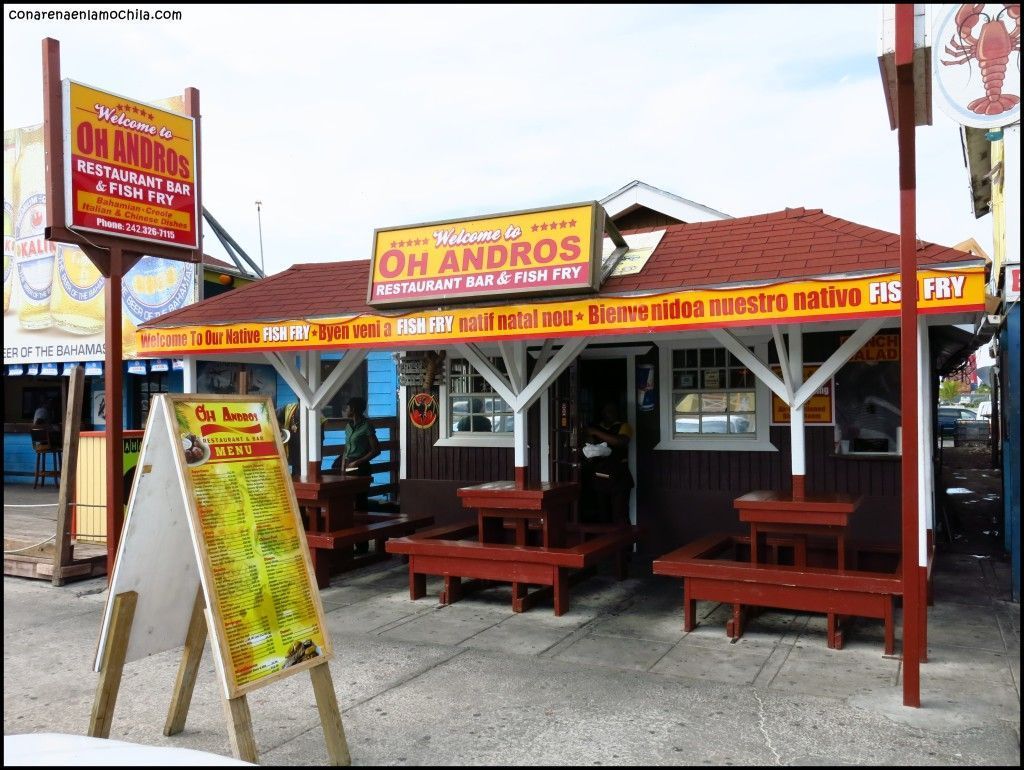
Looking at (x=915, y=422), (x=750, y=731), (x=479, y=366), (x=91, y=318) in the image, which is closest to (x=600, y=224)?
(x=479, y=366)

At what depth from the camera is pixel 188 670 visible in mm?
4582

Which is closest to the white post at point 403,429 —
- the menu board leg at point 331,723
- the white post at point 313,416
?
the white post at point 313,416

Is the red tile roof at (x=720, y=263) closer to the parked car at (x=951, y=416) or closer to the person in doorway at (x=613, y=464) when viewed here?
the person in doorway at (x=613, y=464)

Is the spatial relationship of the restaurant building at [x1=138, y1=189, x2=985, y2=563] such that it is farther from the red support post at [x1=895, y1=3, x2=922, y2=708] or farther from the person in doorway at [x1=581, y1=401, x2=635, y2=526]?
the red support post at [x1=895, y1=3, x2=922, y2=708]

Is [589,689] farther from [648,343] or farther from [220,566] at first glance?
[648,343]

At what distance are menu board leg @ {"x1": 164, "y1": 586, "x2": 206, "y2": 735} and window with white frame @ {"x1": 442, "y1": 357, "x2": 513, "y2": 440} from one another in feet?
19.3

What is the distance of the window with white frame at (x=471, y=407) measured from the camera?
10.3 meters

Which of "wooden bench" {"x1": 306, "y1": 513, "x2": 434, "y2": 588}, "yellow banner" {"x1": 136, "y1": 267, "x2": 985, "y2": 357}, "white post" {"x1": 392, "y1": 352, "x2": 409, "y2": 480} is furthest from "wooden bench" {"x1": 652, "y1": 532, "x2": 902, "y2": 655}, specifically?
"white post" {"x1": 392, "y1": 352, "x2": 409, "y2": 480}

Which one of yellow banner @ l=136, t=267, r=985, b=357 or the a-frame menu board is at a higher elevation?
yellow banner @ l=136, t=267, r=985, b=357

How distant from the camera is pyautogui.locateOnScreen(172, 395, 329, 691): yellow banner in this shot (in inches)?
154

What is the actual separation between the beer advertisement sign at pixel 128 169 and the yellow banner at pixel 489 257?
70.7 inches

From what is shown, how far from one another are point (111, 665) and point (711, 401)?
660 centimetres

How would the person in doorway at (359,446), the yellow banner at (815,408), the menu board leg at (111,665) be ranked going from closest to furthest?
the menu board leg at (111,665) < the yellow banner at (815,408) < the person in doorway at (359,446)

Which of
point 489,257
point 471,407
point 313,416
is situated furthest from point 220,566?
point 471,407
